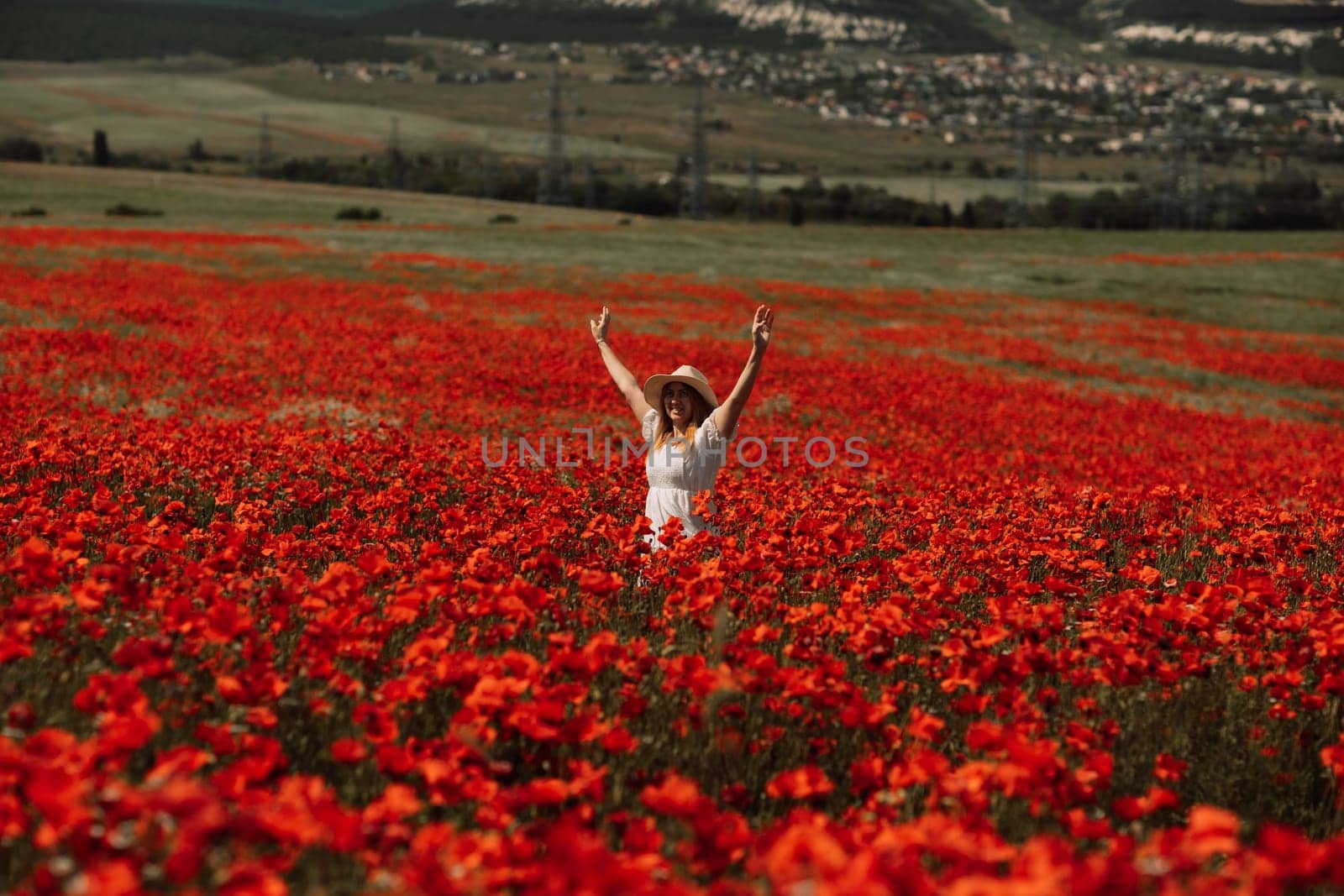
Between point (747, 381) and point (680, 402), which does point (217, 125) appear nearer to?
point (680, 402)

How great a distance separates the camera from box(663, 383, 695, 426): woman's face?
7766 millimetres

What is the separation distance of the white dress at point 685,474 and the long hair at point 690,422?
4cm

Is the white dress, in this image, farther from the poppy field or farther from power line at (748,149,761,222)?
power line at (748,149,761,222)

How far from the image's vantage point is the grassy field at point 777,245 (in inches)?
1714

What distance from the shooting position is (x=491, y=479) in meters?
8.17

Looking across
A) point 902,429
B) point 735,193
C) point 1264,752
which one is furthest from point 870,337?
point 735,193

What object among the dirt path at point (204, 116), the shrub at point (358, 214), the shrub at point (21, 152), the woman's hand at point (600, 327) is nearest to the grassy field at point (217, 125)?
the dirt path at point (204, 116)

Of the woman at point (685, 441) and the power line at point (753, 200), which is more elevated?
the power line at point (753, 200)

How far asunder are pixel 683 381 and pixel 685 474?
0.61 meters

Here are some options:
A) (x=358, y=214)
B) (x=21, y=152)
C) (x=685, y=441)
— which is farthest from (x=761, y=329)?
(x=21, y=152)

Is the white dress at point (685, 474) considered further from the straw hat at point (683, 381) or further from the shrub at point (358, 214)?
the shrub at point (358, 214)

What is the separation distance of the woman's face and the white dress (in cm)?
13

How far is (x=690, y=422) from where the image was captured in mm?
7969

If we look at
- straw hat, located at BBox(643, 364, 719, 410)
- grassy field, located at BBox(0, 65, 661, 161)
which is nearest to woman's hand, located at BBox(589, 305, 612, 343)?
straw hat, located at BBox(643, 364, 719, 410)
